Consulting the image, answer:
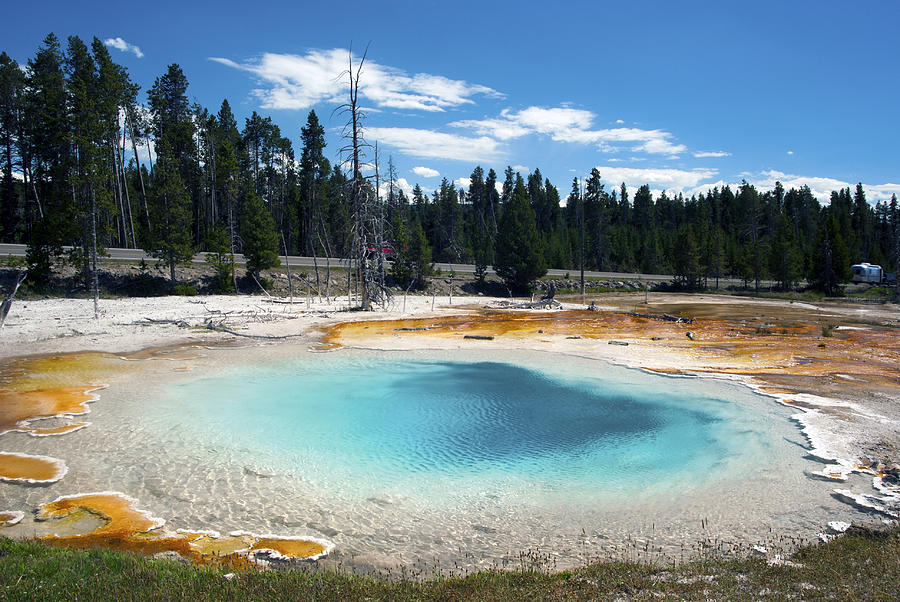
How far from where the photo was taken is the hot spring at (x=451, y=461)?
22.4 ft

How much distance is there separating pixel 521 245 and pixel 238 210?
28.8 meters

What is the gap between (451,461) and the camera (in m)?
9.55

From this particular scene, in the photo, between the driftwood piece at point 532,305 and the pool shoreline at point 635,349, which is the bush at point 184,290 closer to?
the pool shoreline at point 635,349

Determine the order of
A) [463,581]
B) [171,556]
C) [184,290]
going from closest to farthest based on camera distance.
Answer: [463,581], [171,556], [184,290]

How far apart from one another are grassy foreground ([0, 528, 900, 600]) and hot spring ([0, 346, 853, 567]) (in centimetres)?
91

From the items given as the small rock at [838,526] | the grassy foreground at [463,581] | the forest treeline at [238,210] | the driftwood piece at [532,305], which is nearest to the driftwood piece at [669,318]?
the driftwood piece at [532,305]

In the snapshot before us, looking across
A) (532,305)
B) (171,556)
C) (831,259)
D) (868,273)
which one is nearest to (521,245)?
(532,305)

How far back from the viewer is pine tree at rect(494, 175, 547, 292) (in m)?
50.2

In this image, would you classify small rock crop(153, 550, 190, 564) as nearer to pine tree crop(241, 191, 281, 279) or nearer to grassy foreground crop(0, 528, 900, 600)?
grassy foreground crop(0, 528, 900, 600)

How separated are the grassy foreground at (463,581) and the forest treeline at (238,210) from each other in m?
26.0

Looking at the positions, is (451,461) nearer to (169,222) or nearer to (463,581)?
(463,581)

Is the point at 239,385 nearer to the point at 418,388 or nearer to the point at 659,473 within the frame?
the point at 418,388

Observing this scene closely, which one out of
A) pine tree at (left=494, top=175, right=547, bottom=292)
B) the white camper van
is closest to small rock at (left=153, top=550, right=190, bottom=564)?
pine tree at (left=494, top=175, right=547, bottom=292)

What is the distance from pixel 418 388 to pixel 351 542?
848 centimetres
